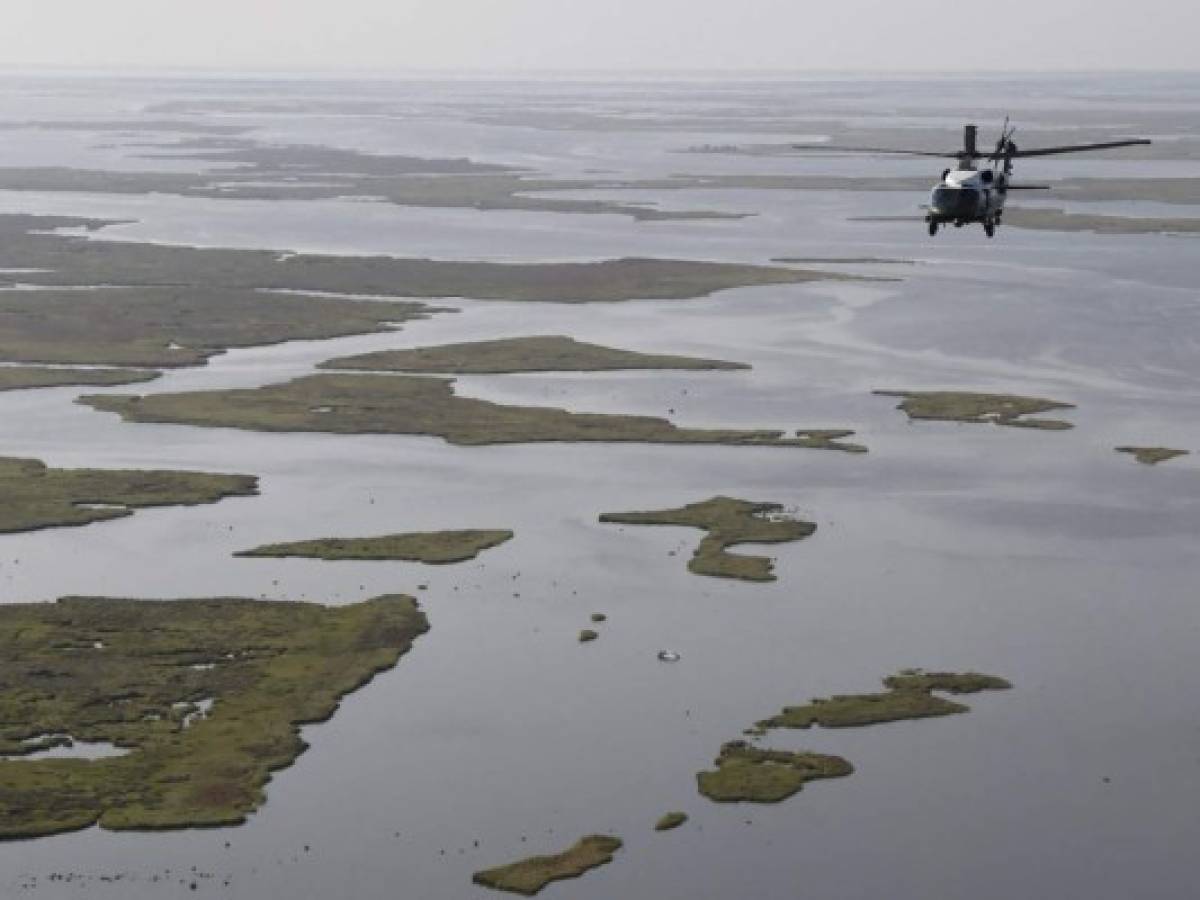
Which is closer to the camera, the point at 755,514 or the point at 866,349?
the point at 755,514

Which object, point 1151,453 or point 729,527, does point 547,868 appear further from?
point 1151,453

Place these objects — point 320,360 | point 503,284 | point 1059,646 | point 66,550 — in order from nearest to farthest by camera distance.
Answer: point 1059,646 < point 66,550 < point 320,360 < point 503,284

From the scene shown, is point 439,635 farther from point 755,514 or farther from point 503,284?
point 503,284

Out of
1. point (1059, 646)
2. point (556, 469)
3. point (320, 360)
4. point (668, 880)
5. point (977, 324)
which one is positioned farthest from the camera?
point (977, 324)

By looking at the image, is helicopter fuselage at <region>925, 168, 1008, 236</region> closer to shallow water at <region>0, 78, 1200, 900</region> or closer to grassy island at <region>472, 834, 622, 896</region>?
shallow water at <region>0, 78, 1200, 900</region>

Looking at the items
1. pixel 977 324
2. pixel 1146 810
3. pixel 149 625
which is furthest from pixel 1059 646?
pixel 977 324
